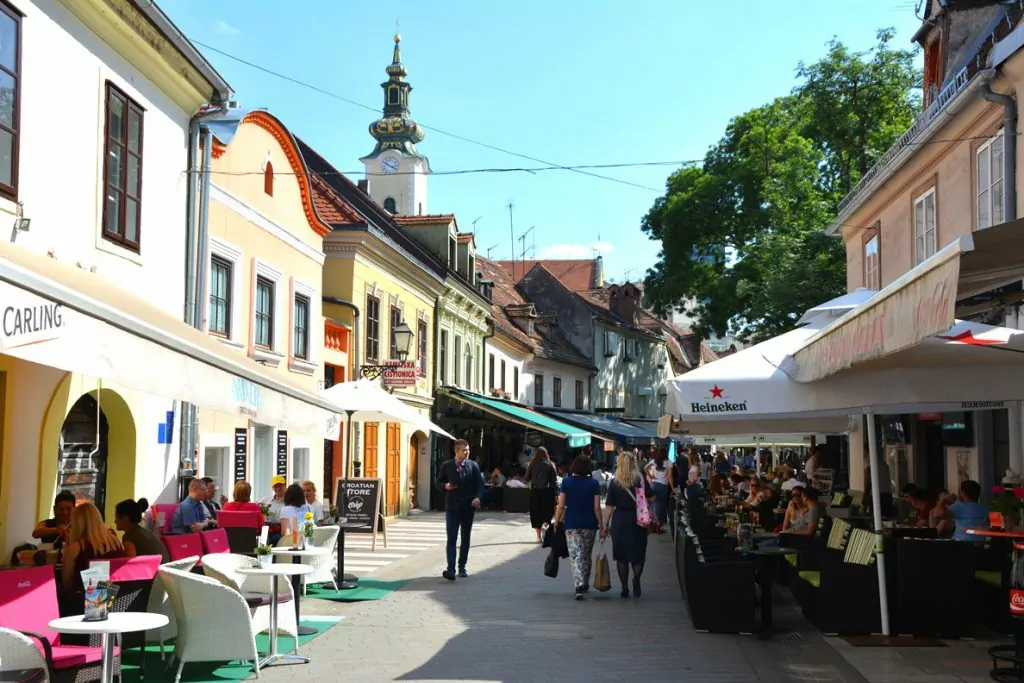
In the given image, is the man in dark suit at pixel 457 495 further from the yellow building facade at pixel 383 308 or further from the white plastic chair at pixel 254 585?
the yellow building facade at pixel 383 308

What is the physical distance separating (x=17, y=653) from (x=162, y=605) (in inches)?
104

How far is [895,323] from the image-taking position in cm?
589

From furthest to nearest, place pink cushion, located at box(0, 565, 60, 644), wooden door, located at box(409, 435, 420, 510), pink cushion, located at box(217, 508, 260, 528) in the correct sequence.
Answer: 1. wooden door, located at box(409, 435, 420, 510)
2. pink cushion, located at box(217, 508, 260, 528)
3. pink cushion, located at box(0, 565, 60, 644)

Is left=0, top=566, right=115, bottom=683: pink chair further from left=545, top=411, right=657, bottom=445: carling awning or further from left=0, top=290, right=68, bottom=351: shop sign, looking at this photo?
left=545, top=411, right=657, bottom=445: carling awning

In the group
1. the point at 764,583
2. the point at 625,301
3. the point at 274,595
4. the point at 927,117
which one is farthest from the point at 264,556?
the point at 625,301

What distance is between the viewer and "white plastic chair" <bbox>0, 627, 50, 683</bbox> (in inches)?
226

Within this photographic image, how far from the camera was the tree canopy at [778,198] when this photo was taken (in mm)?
29656

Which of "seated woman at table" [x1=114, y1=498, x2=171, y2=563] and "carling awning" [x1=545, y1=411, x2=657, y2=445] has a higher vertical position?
"carling awning" [x1=545, y1=411, x2=657, y2=445]

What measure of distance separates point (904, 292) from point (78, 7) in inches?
358

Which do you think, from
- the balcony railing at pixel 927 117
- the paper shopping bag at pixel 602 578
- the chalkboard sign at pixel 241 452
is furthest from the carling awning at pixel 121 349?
the balcony railing at pixel 927 117

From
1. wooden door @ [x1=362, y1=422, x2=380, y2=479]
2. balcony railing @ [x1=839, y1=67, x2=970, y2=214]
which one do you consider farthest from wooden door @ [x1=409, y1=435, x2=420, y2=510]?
balcony railing @ [x1=839, y1=67, x2=970, y2=214]

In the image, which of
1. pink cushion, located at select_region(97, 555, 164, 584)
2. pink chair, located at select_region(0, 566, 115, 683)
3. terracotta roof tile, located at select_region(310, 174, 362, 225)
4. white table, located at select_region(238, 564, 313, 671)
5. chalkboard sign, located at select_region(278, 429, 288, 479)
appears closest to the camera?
pink chair, located at select_region(0, 566, 115, 683)

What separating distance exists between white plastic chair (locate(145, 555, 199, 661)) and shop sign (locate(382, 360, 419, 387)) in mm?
13744

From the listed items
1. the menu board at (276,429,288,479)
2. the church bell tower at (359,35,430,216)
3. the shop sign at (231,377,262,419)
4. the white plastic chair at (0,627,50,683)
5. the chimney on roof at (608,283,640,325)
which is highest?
the church bell tower at (359,35,430,216)
